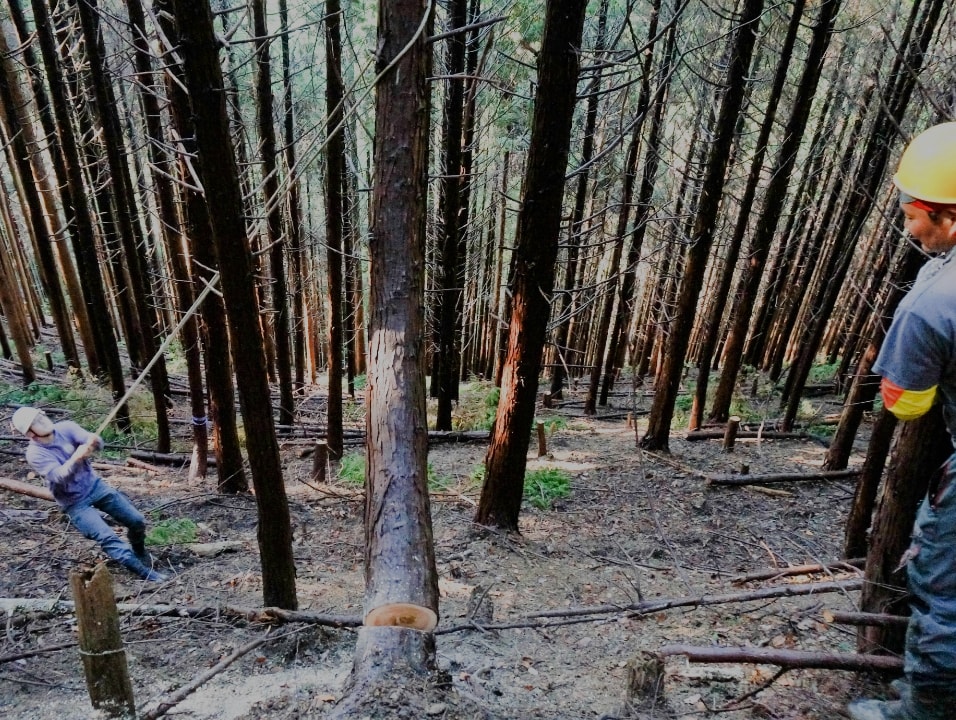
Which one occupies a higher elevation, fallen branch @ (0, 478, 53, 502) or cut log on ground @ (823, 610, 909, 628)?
cut log on ground @ (823, 610, 909, 628)

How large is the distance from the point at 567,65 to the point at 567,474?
5444mm

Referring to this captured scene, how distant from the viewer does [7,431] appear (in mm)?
9688

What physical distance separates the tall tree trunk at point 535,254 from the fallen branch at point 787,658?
10.4 feet

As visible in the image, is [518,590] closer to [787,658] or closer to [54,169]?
[787,658]

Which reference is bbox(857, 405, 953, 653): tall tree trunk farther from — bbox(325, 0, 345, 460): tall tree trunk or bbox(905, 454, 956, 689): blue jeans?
bbox(325, 0, 345, 460): tall tree trunk

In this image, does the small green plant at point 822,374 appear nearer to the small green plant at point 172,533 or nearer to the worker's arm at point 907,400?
the worker's arm at point 907,400

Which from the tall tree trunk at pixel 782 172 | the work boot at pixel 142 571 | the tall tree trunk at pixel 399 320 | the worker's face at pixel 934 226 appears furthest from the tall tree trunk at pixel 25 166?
the tall tree trunk at pixel 782 172

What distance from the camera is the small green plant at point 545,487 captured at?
287 inches

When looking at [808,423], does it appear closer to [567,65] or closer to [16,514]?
[567,65]

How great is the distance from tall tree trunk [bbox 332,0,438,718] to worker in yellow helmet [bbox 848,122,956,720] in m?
2.11

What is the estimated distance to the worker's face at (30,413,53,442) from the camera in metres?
5.10

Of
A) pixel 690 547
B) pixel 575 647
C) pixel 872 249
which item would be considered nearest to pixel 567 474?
pixel 690 547

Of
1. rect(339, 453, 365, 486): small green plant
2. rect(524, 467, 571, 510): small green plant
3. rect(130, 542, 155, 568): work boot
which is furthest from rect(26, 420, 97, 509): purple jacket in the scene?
rect(524, 467, 571, 510): small green plant

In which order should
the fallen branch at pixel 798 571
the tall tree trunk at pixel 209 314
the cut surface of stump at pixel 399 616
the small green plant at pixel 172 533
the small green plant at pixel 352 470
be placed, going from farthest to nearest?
the small green plant at pixel 352 470
the small green plant at pixel 172 533
the tall tree trunk at pixel 209 314
the fallen branch at pixel 798 571
the cut surface of stump at pixel 399 616
